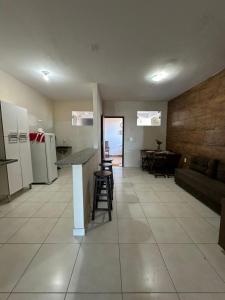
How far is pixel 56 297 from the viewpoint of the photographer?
1346 millimetres

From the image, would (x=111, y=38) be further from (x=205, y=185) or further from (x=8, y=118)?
(x=205, y=185)

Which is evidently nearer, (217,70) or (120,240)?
(120,240)

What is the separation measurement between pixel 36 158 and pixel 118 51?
330 centimetres

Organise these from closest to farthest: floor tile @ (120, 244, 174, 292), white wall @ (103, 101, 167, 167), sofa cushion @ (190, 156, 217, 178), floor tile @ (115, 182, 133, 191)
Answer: floor tile @ (120, 244, 174, 292)
sofa cushion @ (190, 156, 217, 178)
floor tile @ (115, 182, 133, 191)
white wall @ (103, 101, 167, 167)

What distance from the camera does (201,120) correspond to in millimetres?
3998

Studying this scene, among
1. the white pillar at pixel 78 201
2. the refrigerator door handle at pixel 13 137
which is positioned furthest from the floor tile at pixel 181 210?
the refrigerator door handle at pixel 13 137

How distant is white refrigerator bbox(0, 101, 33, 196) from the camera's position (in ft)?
10.2

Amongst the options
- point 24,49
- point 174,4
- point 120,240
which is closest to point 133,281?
point 120,240

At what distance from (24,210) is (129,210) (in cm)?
191

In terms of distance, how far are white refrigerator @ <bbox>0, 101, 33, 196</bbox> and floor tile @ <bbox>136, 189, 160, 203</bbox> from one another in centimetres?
266

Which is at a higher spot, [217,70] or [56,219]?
[217,70]

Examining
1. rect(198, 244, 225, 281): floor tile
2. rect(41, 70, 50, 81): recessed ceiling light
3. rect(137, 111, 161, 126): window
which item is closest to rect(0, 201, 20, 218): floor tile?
rect(41, 70, 50, 81): recessed ceiling light

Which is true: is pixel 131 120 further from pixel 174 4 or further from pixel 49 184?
pixel 174 4

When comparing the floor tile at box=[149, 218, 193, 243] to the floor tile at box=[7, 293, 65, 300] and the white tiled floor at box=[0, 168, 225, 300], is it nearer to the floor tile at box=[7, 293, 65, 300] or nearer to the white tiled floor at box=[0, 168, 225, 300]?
the white tiled floor at box=[0, 168, 225, 300]
